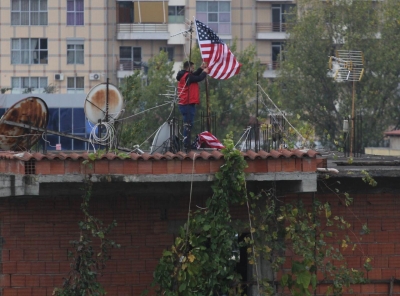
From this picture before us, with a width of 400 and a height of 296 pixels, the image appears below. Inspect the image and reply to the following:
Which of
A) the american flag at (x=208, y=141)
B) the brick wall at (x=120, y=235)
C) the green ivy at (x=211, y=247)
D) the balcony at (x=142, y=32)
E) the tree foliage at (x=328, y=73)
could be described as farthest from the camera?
the balcony at (x=142, y=32)

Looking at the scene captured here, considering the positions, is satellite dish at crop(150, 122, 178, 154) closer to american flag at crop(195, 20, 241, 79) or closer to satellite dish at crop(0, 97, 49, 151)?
american flag at crop(195, 20, 241, 79)

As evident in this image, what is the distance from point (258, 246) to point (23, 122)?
370cm

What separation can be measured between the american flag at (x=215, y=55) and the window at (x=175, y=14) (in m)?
37.2

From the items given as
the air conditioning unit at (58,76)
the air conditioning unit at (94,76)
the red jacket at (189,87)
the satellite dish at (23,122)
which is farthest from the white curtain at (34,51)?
the satellite dish at (23,122)

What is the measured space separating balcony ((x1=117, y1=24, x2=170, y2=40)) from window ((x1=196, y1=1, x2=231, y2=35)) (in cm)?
188

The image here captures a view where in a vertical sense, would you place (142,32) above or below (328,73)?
above

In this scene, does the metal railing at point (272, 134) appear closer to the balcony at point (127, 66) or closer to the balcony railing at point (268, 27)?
the balcony at point (127, 66)

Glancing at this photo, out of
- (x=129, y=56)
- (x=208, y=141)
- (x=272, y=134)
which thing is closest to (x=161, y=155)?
(x=208, y=141)

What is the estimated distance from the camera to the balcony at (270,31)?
5300 centimetres

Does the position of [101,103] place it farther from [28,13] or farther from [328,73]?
[28,13]

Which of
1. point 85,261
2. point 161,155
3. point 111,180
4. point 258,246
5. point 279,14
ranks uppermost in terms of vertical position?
point 279,14

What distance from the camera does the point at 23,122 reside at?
13758 mm

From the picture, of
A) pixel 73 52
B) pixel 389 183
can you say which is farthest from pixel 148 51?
pixel 389 183

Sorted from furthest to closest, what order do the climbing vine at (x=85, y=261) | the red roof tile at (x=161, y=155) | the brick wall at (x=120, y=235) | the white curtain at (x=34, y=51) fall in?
the white curtain at (x=34, y=51)
the brick wall at (x=120, y=235)
the climbing vine at (x=85, y=261)
the red roof tile at (x=161, y=155)
